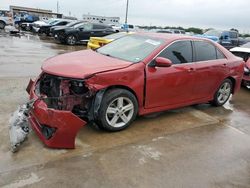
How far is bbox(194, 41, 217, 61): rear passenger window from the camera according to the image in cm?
566

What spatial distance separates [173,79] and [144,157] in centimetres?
175

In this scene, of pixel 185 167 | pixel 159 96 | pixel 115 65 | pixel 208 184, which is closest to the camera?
pixel 208 184

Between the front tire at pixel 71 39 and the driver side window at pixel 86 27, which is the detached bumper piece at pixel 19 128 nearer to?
the front tire at pixel 71 39

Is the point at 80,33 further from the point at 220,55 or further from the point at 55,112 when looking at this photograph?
the point at 55,112

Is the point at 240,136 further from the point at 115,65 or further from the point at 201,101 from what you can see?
the point at 115,65

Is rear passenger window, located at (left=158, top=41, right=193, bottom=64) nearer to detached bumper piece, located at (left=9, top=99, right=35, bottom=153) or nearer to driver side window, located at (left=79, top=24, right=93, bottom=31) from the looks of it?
detached bumper piece, located at (left=9, top=99, right=35, bottom=153)

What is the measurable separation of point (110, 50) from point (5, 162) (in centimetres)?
290

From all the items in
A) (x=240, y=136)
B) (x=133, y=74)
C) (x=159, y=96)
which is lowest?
(x=240, y=136)

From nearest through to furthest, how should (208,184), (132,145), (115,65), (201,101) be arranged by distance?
1. (208,184)
2. (132,145)
3. (115,65)
4. (201,101)

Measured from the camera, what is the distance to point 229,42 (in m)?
18.1

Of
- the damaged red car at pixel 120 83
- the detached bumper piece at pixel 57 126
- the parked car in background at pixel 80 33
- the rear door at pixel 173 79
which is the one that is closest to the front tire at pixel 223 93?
the damaged red car at pixel 120 83

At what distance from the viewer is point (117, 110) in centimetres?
450

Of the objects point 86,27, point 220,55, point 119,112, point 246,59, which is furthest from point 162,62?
point 86,27

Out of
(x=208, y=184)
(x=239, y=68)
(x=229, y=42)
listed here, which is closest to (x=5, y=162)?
(x=208, y=184)
